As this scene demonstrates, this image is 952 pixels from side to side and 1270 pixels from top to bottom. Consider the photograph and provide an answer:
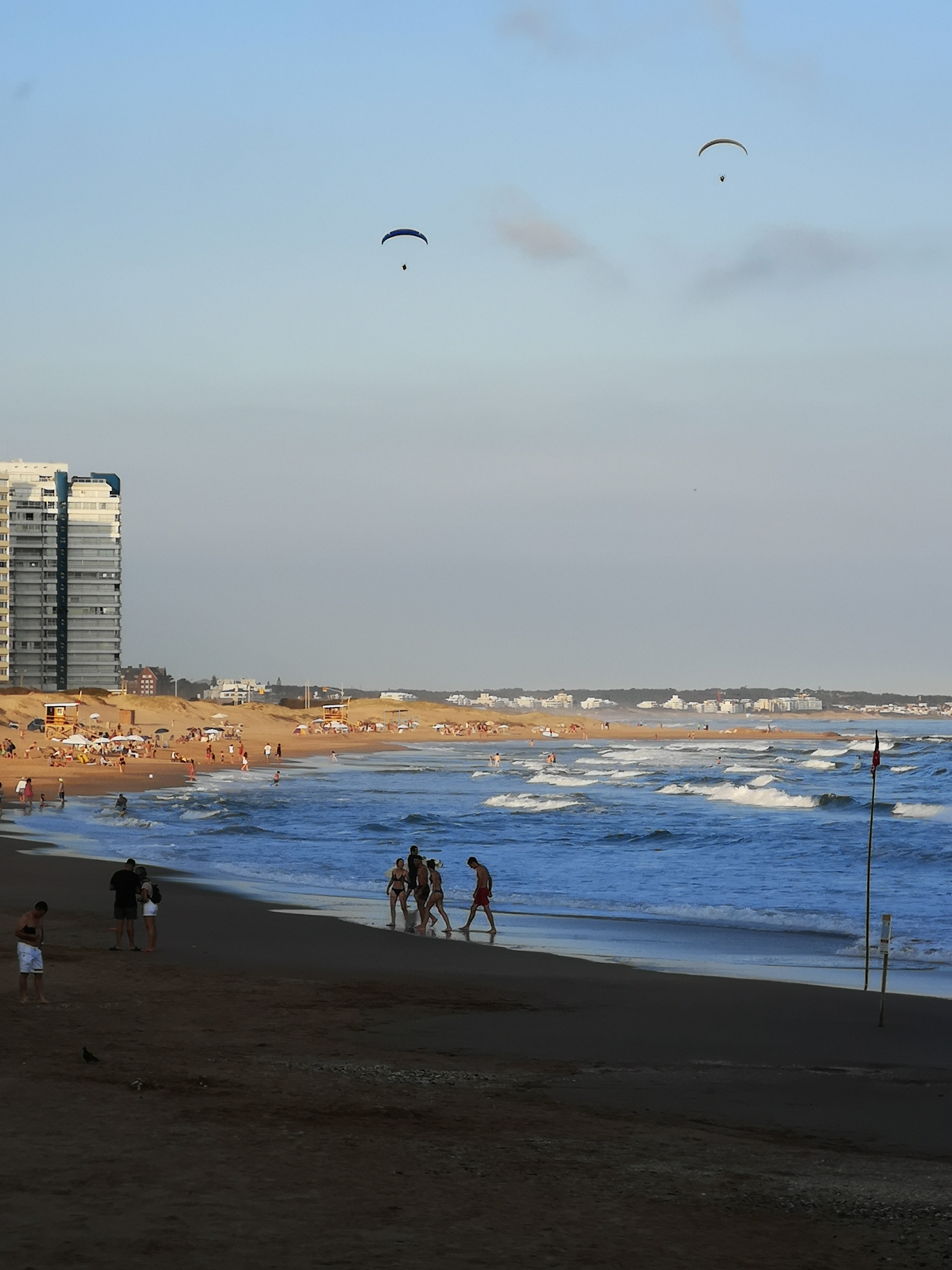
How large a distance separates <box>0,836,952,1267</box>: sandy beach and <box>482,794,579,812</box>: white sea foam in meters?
37.7

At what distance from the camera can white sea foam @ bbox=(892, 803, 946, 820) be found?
187ft

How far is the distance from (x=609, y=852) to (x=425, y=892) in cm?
1758

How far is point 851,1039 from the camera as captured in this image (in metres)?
14.8

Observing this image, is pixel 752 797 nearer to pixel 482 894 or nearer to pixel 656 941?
pixel 656 941

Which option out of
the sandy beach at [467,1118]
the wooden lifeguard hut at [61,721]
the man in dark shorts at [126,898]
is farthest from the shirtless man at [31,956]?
the wooden lifeguard hut at [61,721]

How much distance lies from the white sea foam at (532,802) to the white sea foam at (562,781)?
37.1 ft

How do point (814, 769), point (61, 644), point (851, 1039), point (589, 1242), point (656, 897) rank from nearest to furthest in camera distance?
point (589, 1242), point (851, 1039), point (656, 897), point (814, 769), point (61, 644)

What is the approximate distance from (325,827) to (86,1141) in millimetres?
37769

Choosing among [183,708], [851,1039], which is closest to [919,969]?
[851,1039]

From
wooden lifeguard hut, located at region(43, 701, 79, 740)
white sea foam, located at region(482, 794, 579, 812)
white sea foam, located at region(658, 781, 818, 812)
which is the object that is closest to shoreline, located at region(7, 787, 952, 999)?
white sea foam, located at region(482, 794, 579, 812)

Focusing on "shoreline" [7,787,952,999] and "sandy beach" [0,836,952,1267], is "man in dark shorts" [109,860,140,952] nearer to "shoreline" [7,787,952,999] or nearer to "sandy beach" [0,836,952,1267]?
"sandy beach" [0,836,952,1267]

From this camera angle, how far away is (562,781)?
7938cm

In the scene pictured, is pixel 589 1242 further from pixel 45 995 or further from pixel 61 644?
pixel 61 644

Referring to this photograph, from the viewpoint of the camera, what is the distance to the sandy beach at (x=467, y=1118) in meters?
7.68
